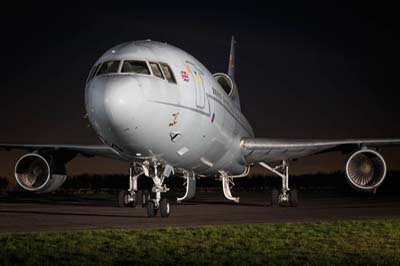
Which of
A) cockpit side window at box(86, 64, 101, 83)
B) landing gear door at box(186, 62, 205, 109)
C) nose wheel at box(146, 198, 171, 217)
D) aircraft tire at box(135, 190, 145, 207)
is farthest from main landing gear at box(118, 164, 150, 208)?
cockpit side window at box(86, 64, 101, 83)

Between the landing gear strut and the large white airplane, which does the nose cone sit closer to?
the large white airplane

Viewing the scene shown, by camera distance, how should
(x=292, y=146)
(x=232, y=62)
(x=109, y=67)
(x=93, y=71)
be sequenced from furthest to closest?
(x=232, y=62) → (x=292, y=146) → (x=93, y=71) → (x=109, y=67)

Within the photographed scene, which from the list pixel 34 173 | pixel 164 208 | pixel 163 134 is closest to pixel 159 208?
pixel 164 208

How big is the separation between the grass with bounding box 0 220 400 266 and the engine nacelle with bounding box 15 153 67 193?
10.6 metres

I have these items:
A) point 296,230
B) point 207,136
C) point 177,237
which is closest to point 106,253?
point 177,237

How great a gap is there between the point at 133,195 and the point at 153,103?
25.8ft

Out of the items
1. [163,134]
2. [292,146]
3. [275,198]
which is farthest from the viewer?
[275,198]

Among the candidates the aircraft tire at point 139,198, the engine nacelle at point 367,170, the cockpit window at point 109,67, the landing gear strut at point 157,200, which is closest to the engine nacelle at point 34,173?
the aircraft tire at point 139,198

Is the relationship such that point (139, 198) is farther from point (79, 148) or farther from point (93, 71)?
point (93, 71)

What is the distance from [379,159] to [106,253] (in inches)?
544

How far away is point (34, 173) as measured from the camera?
70.1ft

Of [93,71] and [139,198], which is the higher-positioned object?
[93,71]

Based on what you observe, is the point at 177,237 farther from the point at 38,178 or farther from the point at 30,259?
the point at 38,178

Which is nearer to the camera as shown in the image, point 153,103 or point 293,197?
point 153,103
